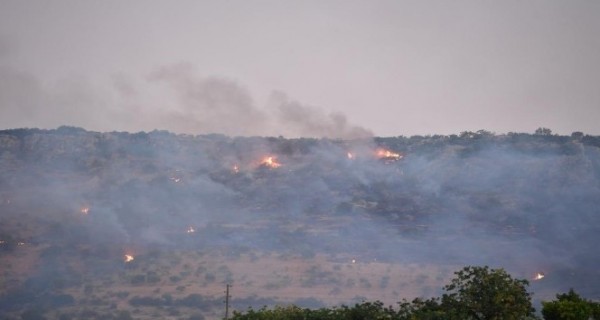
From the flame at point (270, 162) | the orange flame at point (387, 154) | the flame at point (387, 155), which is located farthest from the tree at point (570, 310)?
the orange flame at point (387, 154)

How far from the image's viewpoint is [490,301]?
79.0 ft

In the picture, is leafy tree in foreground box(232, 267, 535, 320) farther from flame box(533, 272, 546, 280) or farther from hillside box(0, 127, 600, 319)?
flame box(533, 272, 546, 280)

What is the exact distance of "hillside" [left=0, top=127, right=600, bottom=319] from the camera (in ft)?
223

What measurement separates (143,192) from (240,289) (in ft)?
125

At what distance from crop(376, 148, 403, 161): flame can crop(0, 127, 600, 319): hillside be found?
34cm

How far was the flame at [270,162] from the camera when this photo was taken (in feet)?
358

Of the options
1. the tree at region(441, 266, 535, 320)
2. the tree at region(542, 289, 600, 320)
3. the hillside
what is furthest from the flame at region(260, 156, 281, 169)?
the tree at region(542, 289, 600, 320)

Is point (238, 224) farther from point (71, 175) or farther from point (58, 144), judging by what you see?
point (58, 144)

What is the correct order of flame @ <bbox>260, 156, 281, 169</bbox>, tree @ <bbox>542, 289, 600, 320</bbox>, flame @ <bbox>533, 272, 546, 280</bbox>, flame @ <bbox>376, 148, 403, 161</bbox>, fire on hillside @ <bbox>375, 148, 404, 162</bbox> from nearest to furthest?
tree @ <bbox>542, 289, 600, 320</bbox>, flame @ <bbox>533, 272, 546, 280</bbox>, flame @ <bbox>260, 156, 281, 169</bbox>, fire on hillside @ <bbox>375, 148, 404, 162</bbox>, flame @ <bbox>376, 148, 403, 161</bbox>

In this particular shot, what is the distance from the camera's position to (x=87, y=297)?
208 ft

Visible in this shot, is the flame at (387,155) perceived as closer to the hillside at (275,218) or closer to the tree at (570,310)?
the hillside at (275,218)

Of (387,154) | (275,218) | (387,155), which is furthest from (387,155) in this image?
(275,218)

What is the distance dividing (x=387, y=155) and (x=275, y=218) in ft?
116

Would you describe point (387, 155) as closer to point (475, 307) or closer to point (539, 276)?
point (539, 276)
